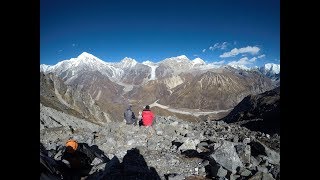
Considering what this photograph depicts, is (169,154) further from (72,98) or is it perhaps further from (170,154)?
(72,98)

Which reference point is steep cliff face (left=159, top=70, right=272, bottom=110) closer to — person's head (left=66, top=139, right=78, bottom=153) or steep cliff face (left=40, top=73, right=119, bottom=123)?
steep cliff face (left=40, top=73, right=119, bottom=123)

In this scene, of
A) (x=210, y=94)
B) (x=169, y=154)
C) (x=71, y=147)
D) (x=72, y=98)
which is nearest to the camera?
(x=71, y=147)

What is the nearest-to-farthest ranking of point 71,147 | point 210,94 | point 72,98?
1. point 71,147
2. point 72,98
3. point 210,94

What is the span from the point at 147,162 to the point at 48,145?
4913mm

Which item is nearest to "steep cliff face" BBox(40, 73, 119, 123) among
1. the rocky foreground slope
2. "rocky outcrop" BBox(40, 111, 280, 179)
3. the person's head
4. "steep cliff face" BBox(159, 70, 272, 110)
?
the rocky foreground slope

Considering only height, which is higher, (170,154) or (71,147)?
(71,147)

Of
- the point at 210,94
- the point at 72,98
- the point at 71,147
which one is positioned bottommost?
the point at 71,147

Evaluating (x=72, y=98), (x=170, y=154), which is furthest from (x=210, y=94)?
(x=170, y=154)

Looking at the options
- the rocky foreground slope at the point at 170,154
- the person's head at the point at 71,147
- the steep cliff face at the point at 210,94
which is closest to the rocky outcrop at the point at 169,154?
the rocky foreground slope at the point at 170,154

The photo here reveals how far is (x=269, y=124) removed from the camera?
1554 inches

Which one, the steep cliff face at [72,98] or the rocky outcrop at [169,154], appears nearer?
the rocky outcrop at [169,154]

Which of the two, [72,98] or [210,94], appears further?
[210,94]

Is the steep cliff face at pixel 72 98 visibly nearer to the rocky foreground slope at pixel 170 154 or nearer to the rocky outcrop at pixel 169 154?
the rocky foreground slope at pixel 170 154
